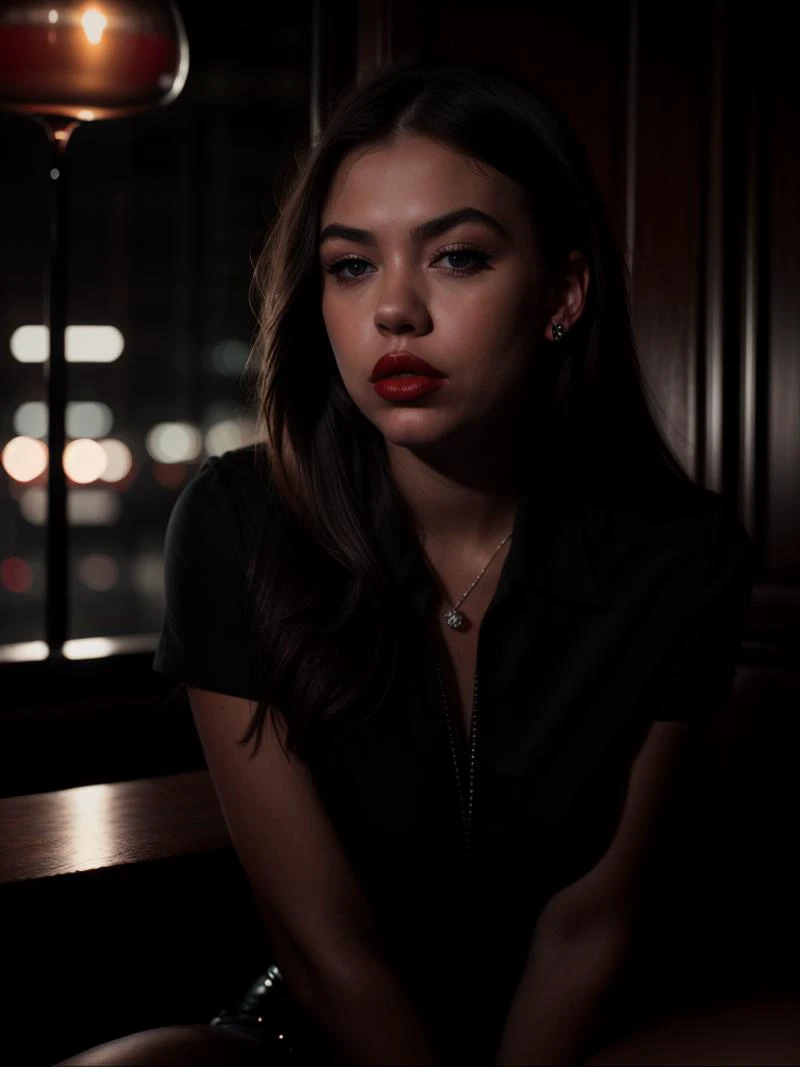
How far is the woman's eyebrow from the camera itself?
1149 mm

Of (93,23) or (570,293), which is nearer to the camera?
(570,293)

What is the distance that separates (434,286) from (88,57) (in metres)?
1.00

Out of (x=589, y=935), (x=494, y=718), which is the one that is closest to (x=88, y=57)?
(x=494, y=718)

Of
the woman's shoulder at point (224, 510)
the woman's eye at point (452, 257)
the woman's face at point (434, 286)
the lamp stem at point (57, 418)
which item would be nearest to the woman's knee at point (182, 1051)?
the woman's shoulder at point (224, 510)

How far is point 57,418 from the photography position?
2021mm

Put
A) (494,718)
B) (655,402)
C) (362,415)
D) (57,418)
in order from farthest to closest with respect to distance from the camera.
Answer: (57,418) → (655,402) → (362,415) → (494,718)

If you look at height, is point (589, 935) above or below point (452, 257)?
below

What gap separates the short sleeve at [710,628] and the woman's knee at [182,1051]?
0.51 m

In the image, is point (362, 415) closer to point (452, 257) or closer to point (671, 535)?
point (452, 257)

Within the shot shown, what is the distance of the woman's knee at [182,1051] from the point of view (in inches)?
39.0

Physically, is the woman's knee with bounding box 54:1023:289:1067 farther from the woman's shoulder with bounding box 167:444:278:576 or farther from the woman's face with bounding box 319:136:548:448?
the woman's face with bounding box 319:136:548:448

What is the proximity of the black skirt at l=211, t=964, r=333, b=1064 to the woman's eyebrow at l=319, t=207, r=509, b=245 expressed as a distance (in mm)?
746

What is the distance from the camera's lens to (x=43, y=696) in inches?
73.9

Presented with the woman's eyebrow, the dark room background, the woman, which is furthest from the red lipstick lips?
the dark room background
